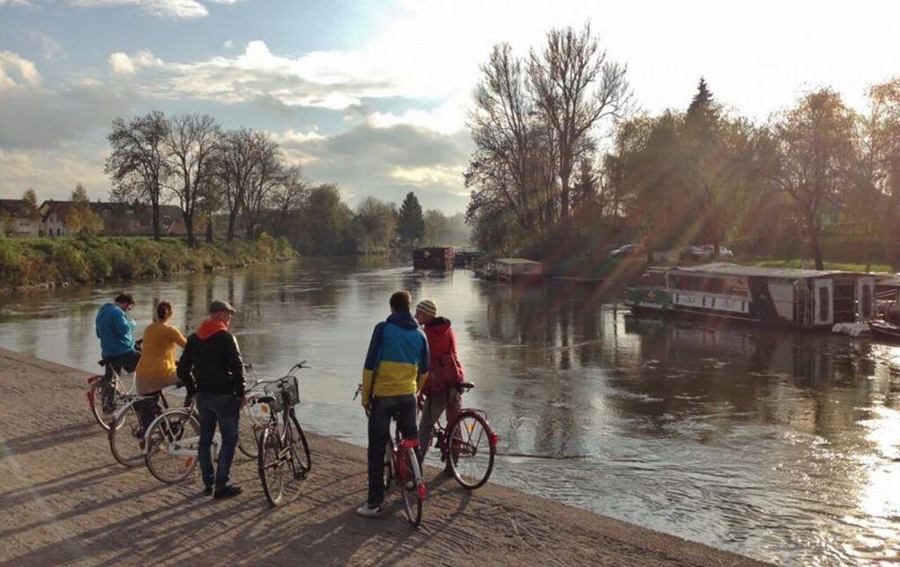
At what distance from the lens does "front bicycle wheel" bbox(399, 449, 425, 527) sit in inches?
257

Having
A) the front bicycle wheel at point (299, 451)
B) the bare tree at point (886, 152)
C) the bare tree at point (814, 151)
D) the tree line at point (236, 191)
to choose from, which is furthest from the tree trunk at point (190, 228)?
the front bicycle wheel at point (299, 451)

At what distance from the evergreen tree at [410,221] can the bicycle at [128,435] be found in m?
146

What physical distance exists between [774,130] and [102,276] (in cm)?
4704

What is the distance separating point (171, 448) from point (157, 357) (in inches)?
59.5

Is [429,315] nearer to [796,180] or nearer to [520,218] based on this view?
[796,180]

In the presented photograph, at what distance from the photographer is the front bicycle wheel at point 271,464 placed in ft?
22.7

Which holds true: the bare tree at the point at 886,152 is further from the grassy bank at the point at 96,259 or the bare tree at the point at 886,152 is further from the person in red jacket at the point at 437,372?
the grassy bank at the point at 96,259

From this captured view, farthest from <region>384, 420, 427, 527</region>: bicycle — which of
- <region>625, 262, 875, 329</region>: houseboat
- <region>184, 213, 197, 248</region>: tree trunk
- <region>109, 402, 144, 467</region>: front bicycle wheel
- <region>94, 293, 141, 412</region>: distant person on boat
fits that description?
<region>184, 213, 197, 248</region>: tree trunk

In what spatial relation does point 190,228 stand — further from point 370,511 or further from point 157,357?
point 370,511

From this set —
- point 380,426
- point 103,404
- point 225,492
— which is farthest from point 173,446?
point 103,404

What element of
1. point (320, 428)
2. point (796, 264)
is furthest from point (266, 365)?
point (796, 264)

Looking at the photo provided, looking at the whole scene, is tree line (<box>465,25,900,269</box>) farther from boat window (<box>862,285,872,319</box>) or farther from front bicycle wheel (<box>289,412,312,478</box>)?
front bicycle wheel (<box>289,412,312,478</box>)

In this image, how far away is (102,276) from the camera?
5588 centimetres

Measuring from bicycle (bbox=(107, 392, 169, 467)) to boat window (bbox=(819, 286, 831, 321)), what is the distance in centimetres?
2528
